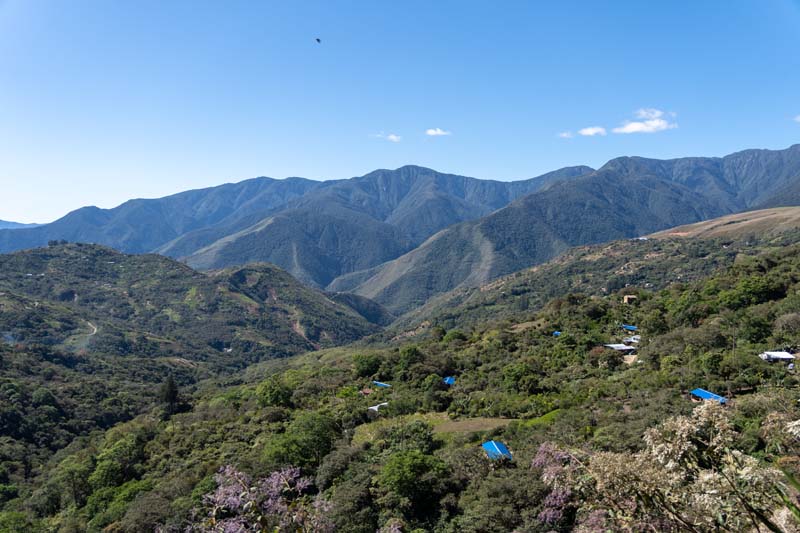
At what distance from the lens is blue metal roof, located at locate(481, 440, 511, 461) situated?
66.7 feet

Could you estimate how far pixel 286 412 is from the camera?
37688mm

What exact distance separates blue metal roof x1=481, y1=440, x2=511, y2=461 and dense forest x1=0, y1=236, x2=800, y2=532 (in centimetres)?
26

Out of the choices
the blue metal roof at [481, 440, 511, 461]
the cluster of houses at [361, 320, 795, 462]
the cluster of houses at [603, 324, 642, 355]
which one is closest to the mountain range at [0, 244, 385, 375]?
the cluster of houses at [361, 320, 795, 462]

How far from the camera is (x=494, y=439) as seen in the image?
24078mm

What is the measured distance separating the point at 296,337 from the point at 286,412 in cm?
12758

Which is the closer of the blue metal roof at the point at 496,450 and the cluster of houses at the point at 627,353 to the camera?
A: the blue metal roof at the point at 496,450

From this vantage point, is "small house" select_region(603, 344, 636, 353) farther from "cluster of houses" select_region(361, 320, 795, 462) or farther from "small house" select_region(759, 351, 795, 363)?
"small house" select_region(759, 351, 795, 363)

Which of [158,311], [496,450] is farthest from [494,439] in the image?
[158,311]

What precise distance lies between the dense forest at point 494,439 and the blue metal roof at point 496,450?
0.85 ft

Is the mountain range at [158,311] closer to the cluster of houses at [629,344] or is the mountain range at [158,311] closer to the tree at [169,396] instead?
the tree at [169,396]

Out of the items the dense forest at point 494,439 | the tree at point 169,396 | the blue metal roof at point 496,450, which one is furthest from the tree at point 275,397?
the blue metal roof at point 496,450

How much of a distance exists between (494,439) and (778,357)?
16412mm

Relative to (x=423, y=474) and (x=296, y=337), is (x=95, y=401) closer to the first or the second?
(x=423, y=474)

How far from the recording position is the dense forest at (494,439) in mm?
6020
